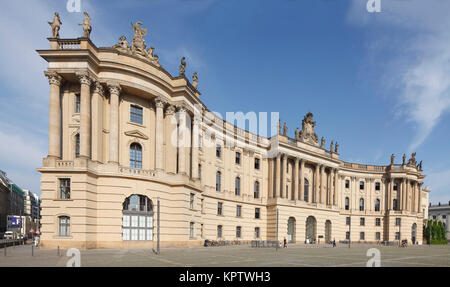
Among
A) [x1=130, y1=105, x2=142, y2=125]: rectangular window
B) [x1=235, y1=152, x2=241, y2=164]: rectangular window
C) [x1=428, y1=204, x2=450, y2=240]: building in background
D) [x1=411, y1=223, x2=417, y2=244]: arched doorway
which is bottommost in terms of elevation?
[x1=428, y1=204, x2=450, y2=240]: building in background

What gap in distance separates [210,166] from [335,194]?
112 ft

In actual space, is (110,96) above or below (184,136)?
above

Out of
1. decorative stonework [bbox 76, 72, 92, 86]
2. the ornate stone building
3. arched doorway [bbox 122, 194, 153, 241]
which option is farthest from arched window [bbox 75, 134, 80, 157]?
arched doorway [bbox 122, 194, 153, 241]

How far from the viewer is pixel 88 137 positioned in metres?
31.4

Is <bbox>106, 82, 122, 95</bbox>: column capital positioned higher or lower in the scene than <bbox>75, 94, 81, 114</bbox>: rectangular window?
higher

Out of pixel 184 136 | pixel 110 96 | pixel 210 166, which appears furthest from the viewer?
pixel 210 166

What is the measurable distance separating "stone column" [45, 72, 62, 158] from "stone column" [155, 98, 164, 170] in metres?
9.82

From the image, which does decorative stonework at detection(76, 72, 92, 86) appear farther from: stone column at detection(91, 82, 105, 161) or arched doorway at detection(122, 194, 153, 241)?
arched doorway at detection(122, 194, 153, 241)

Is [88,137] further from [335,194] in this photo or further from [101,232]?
[335,194]

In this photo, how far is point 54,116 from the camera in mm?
31250

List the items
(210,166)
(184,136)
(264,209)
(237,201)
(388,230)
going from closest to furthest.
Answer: (184,136)
(210,166)
(237,201)
(264,209)
(388,230)

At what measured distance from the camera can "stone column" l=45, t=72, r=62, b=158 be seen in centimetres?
3075
